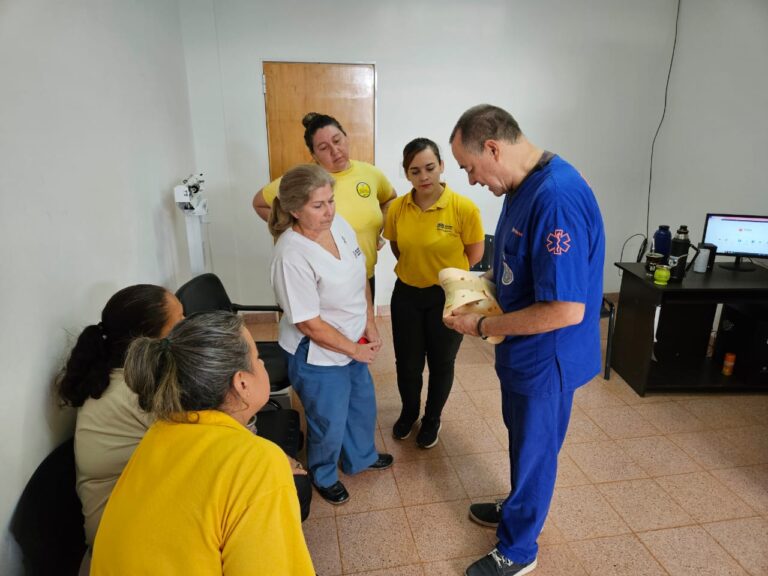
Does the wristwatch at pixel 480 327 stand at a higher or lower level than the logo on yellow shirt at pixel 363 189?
lower

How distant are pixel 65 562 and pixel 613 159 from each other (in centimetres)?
424

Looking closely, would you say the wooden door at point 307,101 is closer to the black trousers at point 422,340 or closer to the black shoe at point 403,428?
the black trousers at point 422,340

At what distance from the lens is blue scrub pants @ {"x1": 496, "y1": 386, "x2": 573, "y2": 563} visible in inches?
59.2

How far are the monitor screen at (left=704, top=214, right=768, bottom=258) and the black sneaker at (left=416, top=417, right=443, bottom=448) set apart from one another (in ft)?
6.88

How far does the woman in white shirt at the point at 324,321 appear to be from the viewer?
1.60 m

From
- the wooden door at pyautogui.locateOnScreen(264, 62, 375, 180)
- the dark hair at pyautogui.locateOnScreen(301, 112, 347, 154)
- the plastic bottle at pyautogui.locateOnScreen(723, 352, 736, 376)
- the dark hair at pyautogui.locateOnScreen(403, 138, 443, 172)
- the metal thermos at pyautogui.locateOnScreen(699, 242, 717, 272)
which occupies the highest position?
the wooden door at pyautogui.locateOnScreen(264, 62, 375, 180)

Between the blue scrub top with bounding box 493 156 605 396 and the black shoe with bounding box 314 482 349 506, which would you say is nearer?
the blue scrub top with bounding box 493 156 605 396

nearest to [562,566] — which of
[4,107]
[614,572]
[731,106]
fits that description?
[614,572]

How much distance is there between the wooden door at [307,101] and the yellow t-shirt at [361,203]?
1.29m

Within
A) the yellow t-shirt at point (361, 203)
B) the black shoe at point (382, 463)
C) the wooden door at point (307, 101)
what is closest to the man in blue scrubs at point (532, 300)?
the black shoe at point (382, 463)

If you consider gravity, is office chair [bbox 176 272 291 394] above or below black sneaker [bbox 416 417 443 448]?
above

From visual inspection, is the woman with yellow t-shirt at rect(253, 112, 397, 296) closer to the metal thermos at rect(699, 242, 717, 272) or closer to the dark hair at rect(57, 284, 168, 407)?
the dark hair at rect(57, 284, 168, 407)

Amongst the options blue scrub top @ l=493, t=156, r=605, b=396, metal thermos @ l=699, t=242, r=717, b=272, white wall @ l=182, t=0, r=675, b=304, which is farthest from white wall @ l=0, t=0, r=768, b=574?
blue scrub top @ l=493, t=156, r=605, b=396

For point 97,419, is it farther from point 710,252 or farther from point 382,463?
point 710,252
